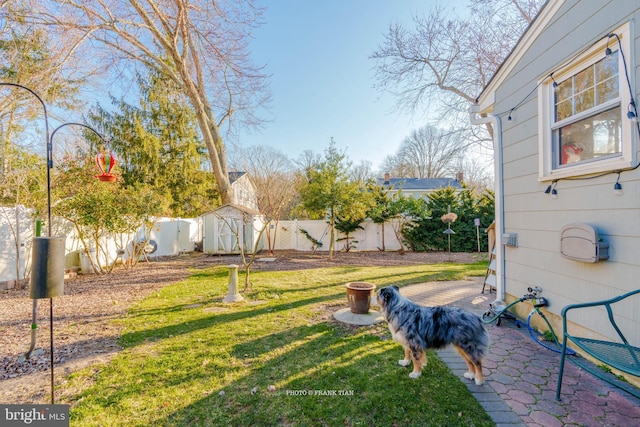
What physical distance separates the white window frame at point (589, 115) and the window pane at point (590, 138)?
0.06m

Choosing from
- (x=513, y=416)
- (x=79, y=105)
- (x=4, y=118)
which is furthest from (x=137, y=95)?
(x=513, y=416)

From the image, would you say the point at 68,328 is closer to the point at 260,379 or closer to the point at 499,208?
the point at 260,379

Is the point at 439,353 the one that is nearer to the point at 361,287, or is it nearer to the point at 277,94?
the point at 361,287

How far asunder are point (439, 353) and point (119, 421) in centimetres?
305

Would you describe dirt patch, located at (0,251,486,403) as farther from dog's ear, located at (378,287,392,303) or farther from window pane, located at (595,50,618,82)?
window pane, located at (595,50,618,82)

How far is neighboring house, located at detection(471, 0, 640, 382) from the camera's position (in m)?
2.44

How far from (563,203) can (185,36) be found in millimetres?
11449

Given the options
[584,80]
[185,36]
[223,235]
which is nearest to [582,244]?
[584,80]

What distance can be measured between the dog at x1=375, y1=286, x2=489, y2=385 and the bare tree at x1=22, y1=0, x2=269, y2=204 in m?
9.94

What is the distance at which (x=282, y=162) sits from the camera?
19234 millimetres

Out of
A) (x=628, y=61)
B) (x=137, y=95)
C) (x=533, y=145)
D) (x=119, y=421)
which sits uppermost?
(x=137, y=95)

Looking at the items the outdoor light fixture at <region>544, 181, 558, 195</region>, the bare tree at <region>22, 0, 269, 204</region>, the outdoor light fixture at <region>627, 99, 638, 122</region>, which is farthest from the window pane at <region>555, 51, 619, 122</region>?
the bare tree at <region>22, 0, 269, 204</region>

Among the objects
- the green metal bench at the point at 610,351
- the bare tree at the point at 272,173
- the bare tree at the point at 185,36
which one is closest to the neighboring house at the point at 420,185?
the bare tree at the point at 272,173

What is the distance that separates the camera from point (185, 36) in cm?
972
